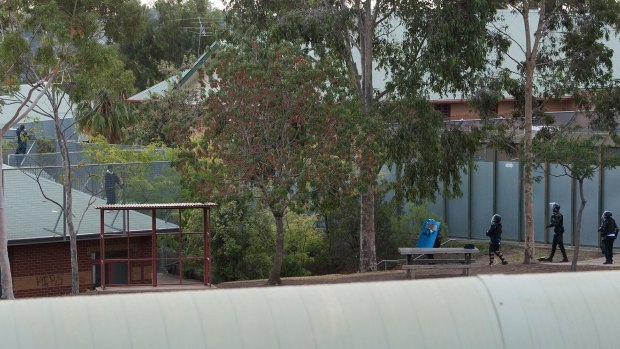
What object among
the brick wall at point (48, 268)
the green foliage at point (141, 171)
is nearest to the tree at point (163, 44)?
the green foliage at point (141, 171)

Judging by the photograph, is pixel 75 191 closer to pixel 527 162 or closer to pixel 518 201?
pixel 527 162

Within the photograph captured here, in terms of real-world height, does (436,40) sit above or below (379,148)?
above

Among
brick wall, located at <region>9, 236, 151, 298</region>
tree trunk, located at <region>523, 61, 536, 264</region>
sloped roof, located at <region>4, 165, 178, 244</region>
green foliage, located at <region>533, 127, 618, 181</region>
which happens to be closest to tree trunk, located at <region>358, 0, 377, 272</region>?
tree trunk, located at <region>523, 61, 536, 264</region>

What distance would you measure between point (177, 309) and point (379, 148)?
16.6 m

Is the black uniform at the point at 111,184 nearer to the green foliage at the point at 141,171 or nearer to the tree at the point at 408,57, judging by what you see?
the green foliage at the point at 141,171

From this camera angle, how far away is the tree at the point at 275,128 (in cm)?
2133

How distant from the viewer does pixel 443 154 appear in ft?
86.8

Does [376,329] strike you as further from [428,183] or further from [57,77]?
[428,183]

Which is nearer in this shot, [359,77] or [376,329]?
[376,329]

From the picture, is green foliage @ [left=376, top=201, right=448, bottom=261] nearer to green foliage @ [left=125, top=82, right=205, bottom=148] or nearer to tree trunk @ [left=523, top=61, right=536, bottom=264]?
tree trunk @ [left=523, top=61, right=536, bottom=264]

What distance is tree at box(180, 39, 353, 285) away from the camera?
21.3 meters

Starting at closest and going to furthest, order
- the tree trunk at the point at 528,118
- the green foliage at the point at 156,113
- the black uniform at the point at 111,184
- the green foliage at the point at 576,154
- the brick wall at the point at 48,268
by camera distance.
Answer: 1. the green foliage at the point at 576,154
2. the brick wall at the point at 48,268
3. the tree trunk at the point at 528,118
4. the black uniform at the point at 111,184
5. the green foliage at the point at 156,113

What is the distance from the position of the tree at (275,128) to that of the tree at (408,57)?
249 centimetres

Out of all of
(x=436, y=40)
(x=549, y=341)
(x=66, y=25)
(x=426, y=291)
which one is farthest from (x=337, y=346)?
(x=436, y=40)
